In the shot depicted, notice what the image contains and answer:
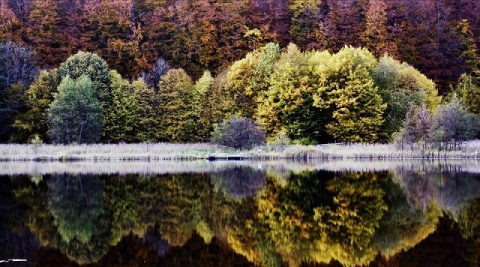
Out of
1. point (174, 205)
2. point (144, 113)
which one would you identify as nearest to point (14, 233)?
point (174, 205)

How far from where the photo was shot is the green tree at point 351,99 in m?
49.5

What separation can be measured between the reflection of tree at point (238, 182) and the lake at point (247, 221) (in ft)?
0.16

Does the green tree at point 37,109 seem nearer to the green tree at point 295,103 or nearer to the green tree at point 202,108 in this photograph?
the green tree at point 202,108

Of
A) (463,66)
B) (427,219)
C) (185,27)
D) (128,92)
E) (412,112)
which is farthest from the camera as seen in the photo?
(185,27)

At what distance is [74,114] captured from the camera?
5025 centimetres

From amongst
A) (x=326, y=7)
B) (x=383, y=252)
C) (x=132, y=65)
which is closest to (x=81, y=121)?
(x=132, y=65)

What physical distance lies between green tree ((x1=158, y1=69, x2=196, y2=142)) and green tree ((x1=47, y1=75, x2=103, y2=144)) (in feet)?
22.1

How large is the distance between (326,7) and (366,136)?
24.6 metres

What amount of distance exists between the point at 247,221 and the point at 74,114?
1466 inches

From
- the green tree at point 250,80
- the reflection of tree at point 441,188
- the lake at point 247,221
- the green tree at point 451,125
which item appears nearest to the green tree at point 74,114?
the green tree at point 250,80

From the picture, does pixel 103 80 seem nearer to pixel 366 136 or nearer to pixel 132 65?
pixel 132 65

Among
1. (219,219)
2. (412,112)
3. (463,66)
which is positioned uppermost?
Result: (463,66)

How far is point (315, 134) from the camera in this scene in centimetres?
5181

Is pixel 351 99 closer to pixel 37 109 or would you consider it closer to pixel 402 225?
pixel 37 109
